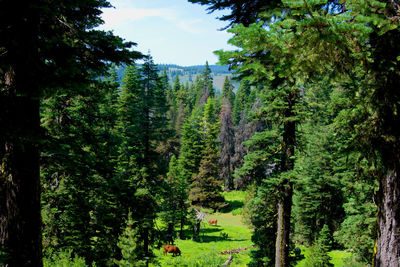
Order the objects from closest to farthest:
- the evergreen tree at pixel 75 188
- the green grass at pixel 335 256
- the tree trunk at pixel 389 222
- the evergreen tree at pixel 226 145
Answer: the tree trunk at pixel 389 222 → the evergreen tree at pixel 75 188 → the green grass at pixel 335 256 → the evergreen tree at pixel 226 145

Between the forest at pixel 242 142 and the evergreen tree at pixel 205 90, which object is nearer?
the forest at pixel 242 142

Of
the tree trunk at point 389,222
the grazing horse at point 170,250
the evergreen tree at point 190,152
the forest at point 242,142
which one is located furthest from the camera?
the evergreen tree at point 190,152

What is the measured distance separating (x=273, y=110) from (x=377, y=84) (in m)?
7.61

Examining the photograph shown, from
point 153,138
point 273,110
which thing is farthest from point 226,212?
point 273,110

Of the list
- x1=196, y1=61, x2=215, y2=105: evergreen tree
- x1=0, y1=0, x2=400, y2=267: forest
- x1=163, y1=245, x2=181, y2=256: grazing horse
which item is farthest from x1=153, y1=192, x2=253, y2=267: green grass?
x1=196, y1=61, x2=215, y2=105: evergreen tree

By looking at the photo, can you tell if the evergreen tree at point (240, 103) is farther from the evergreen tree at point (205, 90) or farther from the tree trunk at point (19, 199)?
the tree trunk at point (19, 199)

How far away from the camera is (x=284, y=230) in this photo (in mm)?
10656

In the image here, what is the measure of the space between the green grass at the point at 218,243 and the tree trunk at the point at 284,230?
8423 millimetres

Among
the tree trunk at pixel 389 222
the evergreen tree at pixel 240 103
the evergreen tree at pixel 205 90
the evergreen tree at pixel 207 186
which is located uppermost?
the evergreen tree at pixel 205 90

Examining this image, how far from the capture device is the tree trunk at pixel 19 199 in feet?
13.8

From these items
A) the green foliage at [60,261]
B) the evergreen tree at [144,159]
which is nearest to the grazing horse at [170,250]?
the evergreen tree at [144,159]

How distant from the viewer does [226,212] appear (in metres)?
43.2

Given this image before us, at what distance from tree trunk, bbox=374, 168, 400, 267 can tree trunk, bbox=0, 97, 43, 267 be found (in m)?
5.42

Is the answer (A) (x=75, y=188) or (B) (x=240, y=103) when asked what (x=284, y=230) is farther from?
(B) (x=240, y=103)
